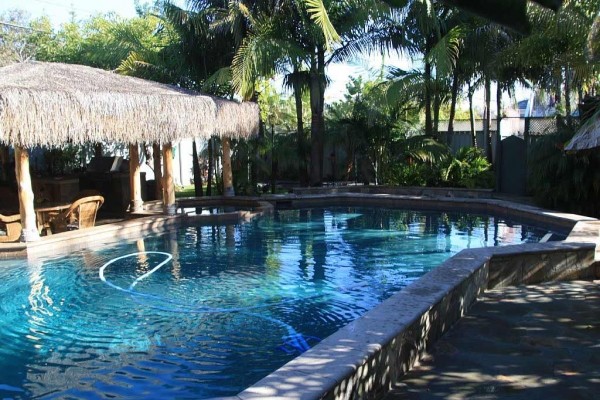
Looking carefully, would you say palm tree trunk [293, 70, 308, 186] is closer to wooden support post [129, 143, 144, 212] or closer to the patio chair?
wooden support post [129, 143, 144, 212]

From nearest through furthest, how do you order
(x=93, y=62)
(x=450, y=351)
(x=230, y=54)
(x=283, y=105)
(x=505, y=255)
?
(x=450, y=351)
(x=505, y=255)
(x=230, y=54)
(x=93, y=62)
(x=283, y=105)

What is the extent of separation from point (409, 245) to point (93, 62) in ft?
60.3

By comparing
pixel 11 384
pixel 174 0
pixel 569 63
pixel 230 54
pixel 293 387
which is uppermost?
pixel 174 0

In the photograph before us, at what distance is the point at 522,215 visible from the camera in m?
12.8

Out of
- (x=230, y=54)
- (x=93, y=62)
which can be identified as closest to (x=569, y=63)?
(x=230, y=54)

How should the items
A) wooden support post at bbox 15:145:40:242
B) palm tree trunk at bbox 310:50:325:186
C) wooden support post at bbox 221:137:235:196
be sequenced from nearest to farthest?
wooden support post at bbox 15:145:40:242 → wooden support post at bbox 221:137:235:196 → palm tree trunk at bbox 310:50:325:186

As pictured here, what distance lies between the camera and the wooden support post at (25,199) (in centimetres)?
1023

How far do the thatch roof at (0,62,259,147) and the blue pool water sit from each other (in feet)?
7.18

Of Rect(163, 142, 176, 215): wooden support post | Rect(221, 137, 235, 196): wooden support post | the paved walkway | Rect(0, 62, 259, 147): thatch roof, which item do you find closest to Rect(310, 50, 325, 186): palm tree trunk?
Rect(221, 137, 235, 196): wooden support post

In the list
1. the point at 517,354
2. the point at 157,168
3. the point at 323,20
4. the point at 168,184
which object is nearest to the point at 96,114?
the point at 168,184

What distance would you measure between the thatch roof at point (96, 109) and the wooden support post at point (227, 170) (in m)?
1.30

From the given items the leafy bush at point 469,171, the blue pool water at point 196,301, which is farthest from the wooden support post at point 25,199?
the leafy bush at point 469,171

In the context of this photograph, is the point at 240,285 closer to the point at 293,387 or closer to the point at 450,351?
the point at 450,351

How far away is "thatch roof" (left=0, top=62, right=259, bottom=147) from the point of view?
9945mm
